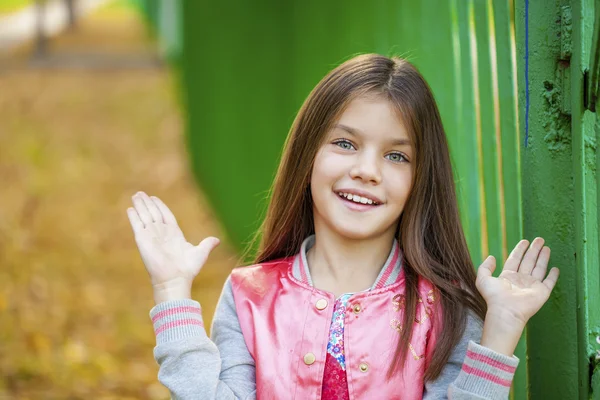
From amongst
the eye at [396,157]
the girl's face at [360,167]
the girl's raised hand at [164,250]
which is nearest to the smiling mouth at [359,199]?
the girl's face at [360,167]

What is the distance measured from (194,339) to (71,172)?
8.68 m

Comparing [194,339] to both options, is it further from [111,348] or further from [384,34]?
[111,348]

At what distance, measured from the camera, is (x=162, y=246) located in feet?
7.20

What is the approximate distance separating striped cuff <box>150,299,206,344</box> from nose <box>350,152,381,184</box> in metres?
0.50

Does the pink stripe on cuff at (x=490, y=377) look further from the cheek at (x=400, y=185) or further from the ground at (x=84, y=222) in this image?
the ground at (x=84, y=222)

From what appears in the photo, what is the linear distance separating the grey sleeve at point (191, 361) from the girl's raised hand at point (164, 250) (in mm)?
50

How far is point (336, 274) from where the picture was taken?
2.28 m

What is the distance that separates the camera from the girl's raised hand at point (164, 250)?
7.04 ft

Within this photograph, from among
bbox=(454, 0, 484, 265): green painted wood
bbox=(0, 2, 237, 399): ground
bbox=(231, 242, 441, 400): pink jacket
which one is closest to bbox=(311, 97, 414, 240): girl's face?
bbox=(231, 242, 441, 400): pink jacket

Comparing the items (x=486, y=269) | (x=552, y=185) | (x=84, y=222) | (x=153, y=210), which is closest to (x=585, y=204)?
(x=552, y=185)

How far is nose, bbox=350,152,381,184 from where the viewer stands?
2139 millimetres

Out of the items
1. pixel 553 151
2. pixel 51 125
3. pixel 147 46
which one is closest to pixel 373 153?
pixel 553 151

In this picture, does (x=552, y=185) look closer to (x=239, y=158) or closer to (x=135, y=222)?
(x=135, y=222)

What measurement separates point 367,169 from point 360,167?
2 cm
